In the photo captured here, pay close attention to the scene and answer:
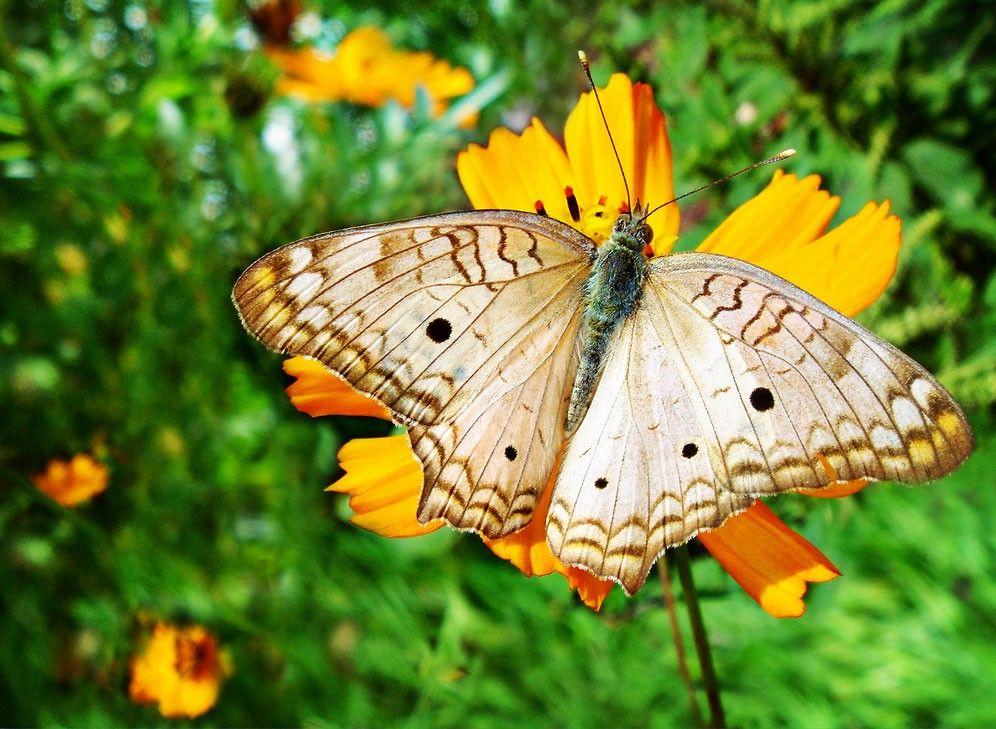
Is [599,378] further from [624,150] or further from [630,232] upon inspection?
[624,150]

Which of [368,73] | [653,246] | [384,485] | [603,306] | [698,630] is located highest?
[368,73]

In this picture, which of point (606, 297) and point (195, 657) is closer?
point (606, 297)

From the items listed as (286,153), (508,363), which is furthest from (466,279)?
(286,153)

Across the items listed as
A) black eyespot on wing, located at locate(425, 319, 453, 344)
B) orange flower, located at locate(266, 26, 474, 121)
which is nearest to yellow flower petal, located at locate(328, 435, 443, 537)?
black eyespot on wing, located at locate(425, 319, 453, 344)

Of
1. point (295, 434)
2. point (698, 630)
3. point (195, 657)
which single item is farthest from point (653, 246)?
point (195, 657)

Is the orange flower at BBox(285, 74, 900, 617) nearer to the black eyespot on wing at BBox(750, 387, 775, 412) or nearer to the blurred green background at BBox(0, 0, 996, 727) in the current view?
the black eyespot on wing at BBox(750, 387, 775, 412)

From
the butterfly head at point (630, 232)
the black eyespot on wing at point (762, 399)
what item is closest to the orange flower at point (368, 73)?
the butterfly head at point (630, 232)
